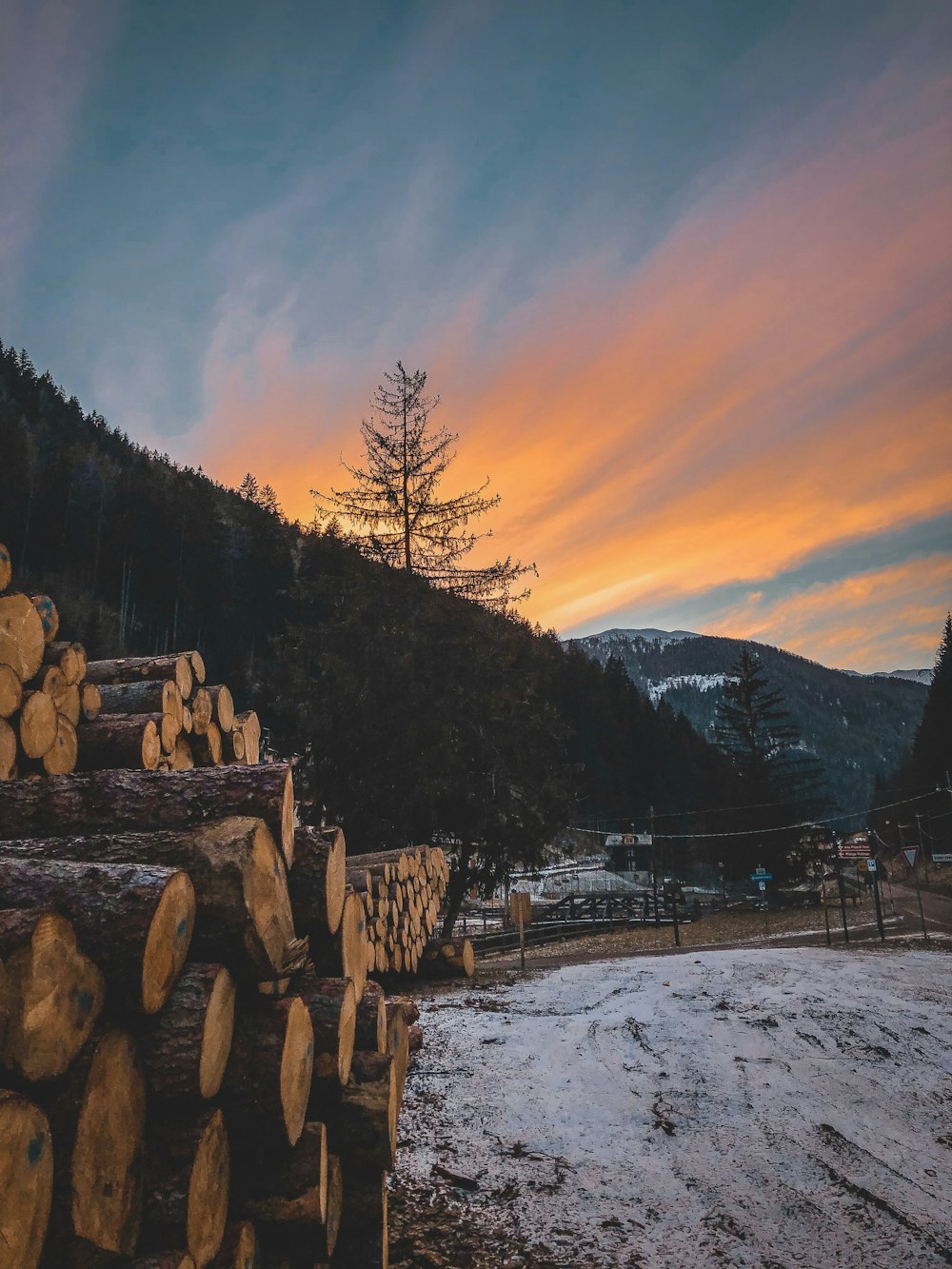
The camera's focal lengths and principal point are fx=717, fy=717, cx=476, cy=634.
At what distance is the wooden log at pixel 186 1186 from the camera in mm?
2162

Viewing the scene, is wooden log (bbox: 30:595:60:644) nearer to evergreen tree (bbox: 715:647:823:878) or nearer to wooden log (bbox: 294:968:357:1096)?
wooden log (bbox: 294:968:357:1096)

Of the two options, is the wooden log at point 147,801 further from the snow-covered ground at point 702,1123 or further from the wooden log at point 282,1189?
the snow-covered ground at point 702,1123

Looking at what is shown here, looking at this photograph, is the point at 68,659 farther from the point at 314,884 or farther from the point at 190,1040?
the point at 190,1040

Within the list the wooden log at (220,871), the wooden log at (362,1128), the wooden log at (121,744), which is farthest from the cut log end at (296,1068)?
the wooden log at (121,744)

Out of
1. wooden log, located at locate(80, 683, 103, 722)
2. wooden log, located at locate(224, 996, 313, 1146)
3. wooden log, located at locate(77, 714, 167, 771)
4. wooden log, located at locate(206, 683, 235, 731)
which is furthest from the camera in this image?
wooden log, located at locate(206, 683, 235, 731)

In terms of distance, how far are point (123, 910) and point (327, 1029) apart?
140cm

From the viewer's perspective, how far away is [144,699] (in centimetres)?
517

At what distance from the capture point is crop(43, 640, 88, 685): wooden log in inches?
184

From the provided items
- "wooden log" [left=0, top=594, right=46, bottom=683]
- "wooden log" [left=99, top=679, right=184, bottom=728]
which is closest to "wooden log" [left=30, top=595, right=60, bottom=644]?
"wooden log" [left=0, top=594, right=46, bottom=683]

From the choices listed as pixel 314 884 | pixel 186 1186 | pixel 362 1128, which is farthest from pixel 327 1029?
pixel 186 1186

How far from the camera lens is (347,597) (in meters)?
20.3

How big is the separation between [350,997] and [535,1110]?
262 cm

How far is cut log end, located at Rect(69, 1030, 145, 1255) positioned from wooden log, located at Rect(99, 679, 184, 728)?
322 centimetres

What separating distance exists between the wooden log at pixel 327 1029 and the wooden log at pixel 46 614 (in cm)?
288
